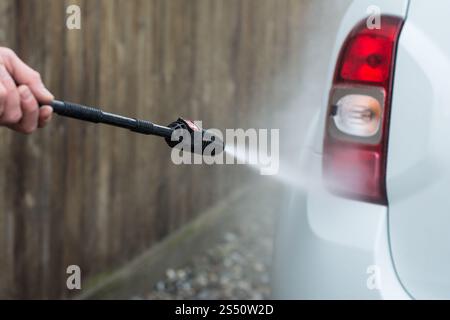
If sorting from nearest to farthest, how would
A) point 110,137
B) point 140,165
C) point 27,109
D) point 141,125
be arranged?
point 27,109 → point 141,125 → point 110,137 → point 140,165

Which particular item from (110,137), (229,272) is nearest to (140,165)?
(110,137)

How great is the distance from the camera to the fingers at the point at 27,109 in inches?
84.7

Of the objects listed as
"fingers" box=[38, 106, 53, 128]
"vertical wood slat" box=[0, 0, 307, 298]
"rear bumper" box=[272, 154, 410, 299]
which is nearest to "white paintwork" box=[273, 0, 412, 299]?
"rear bumper" box=[272, 154, 410, 299]

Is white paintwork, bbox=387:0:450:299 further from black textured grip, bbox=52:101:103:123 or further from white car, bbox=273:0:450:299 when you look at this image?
black textured grip, bbox=52:101:103:123

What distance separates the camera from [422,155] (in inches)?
98.3

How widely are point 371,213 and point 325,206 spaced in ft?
0.63

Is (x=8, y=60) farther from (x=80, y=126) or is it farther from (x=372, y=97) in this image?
(x=80, y=126)

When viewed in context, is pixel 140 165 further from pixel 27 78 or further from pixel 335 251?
pixel 27 78

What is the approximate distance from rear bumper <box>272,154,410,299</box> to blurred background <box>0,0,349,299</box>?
344 mm

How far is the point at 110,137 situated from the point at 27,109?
7.97 ft

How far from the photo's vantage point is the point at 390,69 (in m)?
2.59

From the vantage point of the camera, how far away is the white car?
2488 millimetres

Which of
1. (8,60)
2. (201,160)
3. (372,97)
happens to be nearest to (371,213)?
(372,97)
